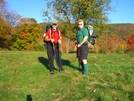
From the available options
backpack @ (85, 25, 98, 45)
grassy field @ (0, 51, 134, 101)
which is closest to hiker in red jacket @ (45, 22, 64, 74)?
grassy field @ (0, 51, 134, 101)

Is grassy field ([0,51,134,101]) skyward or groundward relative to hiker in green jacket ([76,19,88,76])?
groundward

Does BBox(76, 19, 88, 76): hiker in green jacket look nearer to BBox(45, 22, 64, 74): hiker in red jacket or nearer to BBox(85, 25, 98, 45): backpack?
BBox(85, 25, 98, 45): backpack

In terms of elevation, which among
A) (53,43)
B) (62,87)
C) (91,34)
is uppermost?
(91,34)

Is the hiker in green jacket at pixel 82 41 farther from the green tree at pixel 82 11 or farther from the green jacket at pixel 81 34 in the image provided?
the green tree at pixel 82 11

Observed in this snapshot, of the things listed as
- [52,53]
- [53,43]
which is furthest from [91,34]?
[52,53]

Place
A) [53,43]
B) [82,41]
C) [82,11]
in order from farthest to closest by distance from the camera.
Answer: [82,11], [53,43], [82,41]

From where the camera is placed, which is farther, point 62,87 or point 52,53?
point 52,53

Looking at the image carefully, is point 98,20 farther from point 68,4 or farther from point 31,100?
point 31,100

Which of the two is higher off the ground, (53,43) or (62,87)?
(53,43)

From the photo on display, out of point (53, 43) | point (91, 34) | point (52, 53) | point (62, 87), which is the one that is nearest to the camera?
point (62, 87)

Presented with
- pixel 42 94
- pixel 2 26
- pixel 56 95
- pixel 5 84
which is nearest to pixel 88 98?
pixel 56 95

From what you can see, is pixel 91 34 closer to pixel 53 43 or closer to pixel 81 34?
pixel 81 34

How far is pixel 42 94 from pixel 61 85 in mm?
886

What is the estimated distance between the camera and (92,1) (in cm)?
2788
